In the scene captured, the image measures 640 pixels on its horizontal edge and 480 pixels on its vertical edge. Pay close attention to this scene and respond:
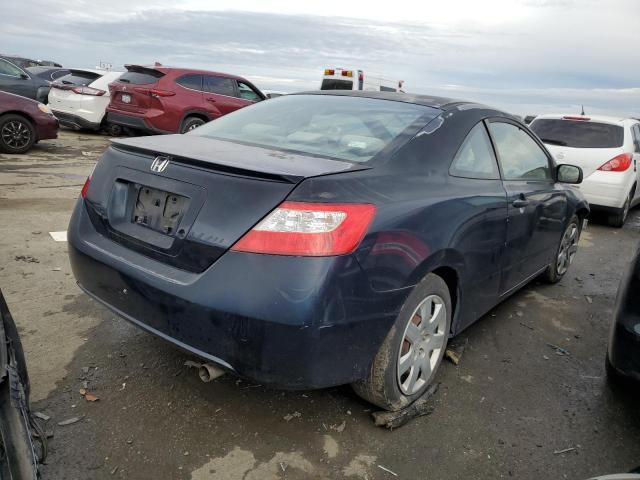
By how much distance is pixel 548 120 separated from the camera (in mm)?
8234

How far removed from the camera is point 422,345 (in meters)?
A: 2.67

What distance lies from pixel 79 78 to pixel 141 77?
8.70ft

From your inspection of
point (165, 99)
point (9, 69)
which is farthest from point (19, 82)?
point (165, 99)

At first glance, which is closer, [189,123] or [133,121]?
[133,121]

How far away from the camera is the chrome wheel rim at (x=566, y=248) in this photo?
187 inches

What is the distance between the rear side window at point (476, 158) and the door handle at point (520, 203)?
0.22 meters

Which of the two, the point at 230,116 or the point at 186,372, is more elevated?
the point at 230,116

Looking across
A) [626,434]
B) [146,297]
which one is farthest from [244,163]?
[626,434]

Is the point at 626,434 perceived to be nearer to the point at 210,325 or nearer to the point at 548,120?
the point at 210,325

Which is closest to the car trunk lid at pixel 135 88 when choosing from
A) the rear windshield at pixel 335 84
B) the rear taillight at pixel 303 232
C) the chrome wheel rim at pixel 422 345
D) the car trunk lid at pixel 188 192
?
the rear windshield at pixel 335 84

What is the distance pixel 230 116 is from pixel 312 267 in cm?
180

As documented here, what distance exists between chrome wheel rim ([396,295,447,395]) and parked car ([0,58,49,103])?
12.5 meters

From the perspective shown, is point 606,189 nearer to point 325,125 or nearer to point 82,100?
point 325,125

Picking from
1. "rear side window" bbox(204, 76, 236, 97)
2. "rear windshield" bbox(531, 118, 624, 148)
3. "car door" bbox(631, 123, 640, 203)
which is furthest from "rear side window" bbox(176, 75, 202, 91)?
"car door" bbox(631, 123, 640, 203)
